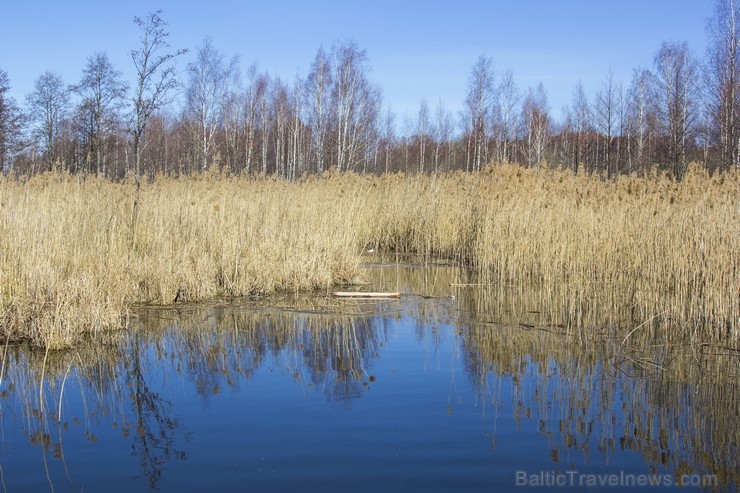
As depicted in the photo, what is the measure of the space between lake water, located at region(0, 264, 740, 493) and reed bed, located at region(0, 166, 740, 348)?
496 mm

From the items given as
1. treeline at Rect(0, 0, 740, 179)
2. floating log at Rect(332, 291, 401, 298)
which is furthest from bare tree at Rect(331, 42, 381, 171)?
floating log at Rect(332, 291, 401, 298)

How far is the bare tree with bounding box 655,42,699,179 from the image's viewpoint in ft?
73.5

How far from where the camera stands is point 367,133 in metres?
29.7

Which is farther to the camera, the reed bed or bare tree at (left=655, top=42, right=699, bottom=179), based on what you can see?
bare tree at (left=655, top=42, right=699, bottom=179)

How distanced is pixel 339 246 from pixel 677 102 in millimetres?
19085

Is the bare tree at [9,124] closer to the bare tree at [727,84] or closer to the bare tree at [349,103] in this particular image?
the bare tree at [349,103]

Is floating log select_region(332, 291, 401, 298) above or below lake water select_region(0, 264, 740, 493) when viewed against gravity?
above

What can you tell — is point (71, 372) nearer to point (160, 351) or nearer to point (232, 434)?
point (160, 351)

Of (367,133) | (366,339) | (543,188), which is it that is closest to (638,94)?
(367,133)

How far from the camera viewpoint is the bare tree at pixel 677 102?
2239 cm

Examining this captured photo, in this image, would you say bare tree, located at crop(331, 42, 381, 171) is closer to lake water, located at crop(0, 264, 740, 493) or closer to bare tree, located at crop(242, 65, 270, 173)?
bare tree, located at crop(242, 65, 270, 173)

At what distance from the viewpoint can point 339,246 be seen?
864cm

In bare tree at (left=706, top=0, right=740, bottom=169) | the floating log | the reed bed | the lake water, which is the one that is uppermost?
bare tree at (left=706, top=0, right=740, bottom=169)

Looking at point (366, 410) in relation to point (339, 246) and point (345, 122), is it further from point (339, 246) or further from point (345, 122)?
point (345, 122)
